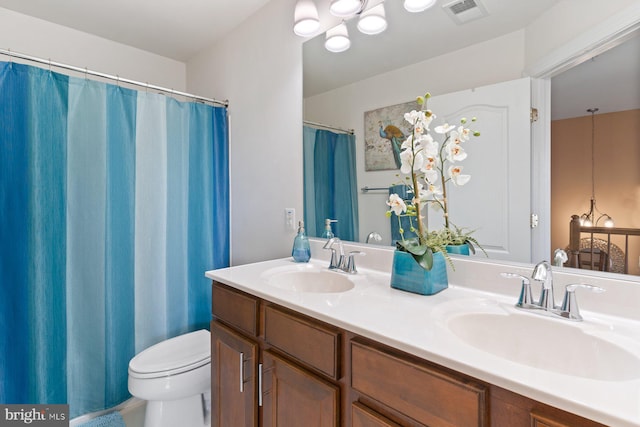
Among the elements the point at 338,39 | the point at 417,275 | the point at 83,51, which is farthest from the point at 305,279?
the point at 83,51

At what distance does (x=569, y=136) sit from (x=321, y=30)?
1185 mm

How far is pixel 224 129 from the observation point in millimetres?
2150

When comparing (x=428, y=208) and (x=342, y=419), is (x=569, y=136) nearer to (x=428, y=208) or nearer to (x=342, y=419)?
(x=428, y=208)

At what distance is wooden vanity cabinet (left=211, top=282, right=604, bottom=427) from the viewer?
0.59m

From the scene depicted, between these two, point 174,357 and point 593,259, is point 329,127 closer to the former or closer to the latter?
point 593,259

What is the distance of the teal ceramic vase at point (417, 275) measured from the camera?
101cm

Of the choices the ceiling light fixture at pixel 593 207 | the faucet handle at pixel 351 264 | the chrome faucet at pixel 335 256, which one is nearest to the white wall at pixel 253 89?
the chrome faucet at pixel 335 256

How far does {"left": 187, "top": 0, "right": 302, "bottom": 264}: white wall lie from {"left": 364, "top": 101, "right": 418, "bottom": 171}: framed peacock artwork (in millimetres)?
409

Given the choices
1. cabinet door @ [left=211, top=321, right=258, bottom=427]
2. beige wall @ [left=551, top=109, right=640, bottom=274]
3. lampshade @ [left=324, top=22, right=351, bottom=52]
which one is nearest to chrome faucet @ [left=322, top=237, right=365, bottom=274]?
cabinet door @ [left=211, top=321, right=258, bottom=427]

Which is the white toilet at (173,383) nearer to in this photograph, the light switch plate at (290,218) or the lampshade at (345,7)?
the light switch plate at (290,218)

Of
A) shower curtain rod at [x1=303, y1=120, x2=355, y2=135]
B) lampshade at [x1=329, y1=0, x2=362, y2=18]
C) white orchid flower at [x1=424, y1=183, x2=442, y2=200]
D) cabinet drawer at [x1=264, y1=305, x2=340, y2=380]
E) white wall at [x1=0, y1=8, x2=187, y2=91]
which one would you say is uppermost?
white wall at [x1=0, y1=8, x2=187, y2=91]

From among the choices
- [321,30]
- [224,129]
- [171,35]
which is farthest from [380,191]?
[171,35]

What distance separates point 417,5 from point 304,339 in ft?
4.25

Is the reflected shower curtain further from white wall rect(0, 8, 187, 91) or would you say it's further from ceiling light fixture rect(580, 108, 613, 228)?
white wall rect(0, 8, 187, 91)
